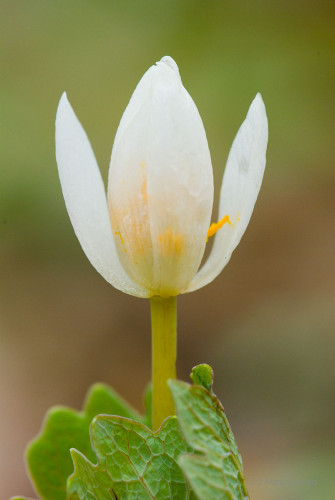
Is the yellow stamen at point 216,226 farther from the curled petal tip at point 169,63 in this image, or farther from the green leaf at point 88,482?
the green leaf at point 88,482

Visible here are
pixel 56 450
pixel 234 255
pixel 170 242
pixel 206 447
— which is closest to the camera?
pixel 206 447

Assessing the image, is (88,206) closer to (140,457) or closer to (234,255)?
(140,457)

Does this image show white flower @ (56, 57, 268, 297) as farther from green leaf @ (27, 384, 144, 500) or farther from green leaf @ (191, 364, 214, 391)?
green leaf @ (27, 384, 144, 500)

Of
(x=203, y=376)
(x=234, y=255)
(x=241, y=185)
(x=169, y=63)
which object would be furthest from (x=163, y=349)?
(x=234, y=255)

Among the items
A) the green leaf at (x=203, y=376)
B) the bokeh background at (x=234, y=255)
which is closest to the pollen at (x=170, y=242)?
the green leaf at (x=203, y=376)

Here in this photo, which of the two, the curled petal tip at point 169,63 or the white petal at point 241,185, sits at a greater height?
the curled petal tip at point 169,63

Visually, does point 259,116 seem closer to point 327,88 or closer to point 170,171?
point 170,171
